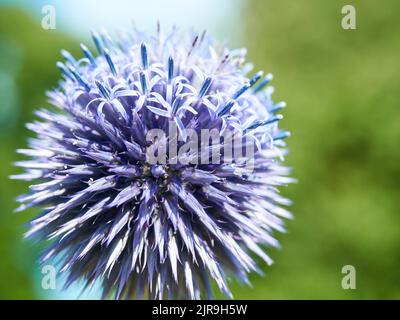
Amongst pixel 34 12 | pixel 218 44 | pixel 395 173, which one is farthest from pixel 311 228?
pixel 34 12

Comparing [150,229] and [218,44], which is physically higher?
[218,44]

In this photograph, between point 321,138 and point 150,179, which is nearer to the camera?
point 150,179

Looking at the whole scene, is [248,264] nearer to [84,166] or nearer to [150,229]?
[150,229]

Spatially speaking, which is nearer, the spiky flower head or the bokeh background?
the spiky flower head

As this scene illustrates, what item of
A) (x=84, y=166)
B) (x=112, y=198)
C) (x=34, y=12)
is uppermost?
(x=34, y=12)

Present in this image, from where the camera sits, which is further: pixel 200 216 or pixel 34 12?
pixel 34 12
